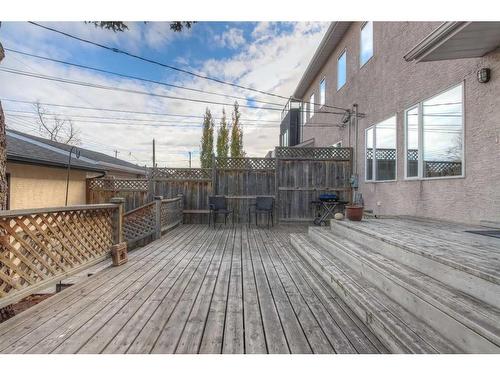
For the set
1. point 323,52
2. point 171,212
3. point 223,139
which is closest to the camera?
point 171,212

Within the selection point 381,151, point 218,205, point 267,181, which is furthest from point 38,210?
point 381,151

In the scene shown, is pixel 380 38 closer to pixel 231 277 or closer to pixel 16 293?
pixel 231 277

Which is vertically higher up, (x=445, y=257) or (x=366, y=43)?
(x=366, y=43)

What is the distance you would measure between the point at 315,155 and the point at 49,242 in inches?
252

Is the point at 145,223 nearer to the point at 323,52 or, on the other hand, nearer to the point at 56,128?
the point at 323,52

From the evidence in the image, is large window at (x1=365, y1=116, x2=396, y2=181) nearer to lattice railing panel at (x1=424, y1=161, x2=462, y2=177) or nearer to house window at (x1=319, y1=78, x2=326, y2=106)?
lattice railing panel at (x1=424, y1=161, x2=462, y2=177)

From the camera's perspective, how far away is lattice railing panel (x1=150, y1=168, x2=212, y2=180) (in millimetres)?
7203

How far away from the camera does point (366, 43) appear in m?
6.33

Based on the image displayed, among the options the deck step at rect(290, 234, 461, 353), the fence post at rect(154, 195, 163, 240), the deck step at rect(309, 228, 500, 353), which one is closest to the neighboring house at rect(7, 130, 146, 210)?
the fence post at rect(154, 195, 163, 240)

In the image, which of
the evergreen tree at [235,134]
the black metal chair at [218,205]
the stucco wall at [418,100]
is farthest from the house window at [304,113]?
the black metal chair at [218,205]

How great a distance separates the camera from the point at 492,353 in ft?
3.89

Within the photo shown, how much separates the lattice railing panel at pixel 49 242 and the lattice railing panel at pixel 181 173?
12.4 feet

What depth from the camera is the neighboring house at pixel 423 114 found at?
10.2ft
